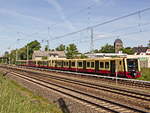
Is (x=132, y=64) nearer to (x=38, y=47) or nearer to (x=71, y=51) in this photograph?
(x=71, y=51)

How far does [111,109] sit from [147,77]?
17508 millimetres

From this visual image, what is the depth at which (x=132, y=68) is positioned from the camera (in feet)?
79.4

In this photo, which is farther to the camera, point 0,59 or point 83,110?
point 0,59

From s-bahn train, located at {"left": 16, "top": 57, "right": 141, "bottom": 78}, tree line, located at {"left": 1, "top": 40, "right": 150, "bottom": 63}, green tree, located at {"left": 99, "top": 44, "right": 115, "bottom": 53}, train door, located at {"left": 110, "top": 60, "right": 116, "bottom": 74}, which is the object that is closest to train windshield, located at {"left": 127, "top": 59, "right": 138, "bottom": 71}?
s-bahn train, located at {"left": 16, "top": 57, "right": 141, "bottom": 78}

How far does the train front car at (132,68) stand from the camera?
23.9 m

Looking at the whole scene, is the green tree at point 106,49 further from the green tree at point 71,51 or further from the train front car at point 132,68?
the train front car at point 132,68

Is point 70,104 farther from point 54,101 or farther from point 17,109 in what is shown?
point 17,109

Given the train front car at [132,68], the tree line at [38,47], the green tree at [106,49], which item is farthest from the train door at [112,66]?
the green tree at [106,49]

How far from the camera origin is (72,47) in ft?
234

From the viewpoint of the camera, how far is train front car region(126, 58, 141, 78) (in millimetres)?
23895

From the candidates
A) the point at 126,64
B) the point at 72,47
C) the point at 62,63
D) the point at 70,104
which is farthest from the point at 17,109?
the point at 72,47

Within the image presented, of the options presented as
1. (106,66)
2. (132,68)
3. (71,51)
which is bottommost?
(132,68)

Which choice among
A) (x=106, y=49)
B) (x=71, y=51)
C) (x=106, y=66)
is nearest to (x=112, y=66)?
(x=106, y=66)

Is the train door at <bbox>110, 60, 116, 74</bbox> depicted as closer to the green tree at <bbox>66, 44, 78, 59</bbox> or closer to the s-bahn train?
the s-bahn train
